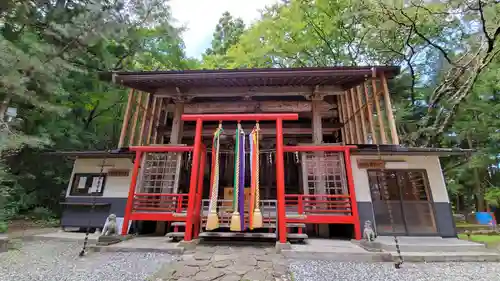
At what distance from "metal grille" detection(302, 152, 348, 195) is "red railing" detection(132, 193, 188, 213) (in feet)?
12.4

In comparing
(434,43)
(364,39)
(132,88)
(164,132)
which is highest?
(364,39)

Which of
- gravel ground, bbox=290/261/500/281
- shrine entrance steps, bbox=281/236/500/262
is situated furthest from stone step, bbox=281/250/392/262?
gravel ground, bbox=290/261/500/281

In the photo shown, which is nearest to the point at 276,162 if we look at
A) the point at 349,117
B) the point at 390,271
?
the point at 390,271

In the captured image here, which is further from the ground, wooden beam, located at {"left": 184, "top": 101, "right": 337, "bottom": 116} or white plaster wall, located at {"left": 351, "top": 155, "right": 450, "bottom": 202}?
wooden beam, located at {"left": 184, "top": 101, "right": 337, "bottom": 116}

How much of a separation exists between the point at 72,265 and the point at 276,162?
4.65 meters

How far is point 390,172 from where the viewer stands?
7.32 meters

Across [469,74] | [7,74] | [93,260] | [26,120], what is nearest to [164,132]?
[7,74]

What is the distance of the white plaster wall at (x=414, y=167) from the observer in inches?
276

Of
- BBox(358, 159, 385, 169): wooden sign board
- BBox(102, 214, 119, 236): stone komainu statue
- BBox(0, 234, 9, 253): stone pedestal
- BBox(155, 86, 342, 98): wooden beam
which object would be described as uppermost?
BBox(155, 86, 342, 98): wooden beam

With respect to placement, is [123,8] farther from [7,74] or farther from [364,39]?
[364,39]

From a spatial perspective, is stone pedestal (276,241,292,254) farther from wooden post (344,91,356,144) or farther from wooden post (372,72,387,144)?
wooden post (344,91,356,144)

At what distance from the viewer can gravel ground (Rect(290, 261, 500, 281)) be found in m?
3.77

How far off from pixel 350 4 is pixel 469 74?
256 inches

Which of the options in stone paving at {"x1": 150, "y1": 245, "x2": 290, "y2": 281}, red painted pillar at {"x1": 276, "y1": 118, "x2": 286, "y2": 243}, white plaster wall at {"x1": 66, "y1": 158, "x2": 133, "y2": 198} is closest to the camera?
stone paving at {"x1": 150, "y1": 245, "x2": 290, "y2": 281}
